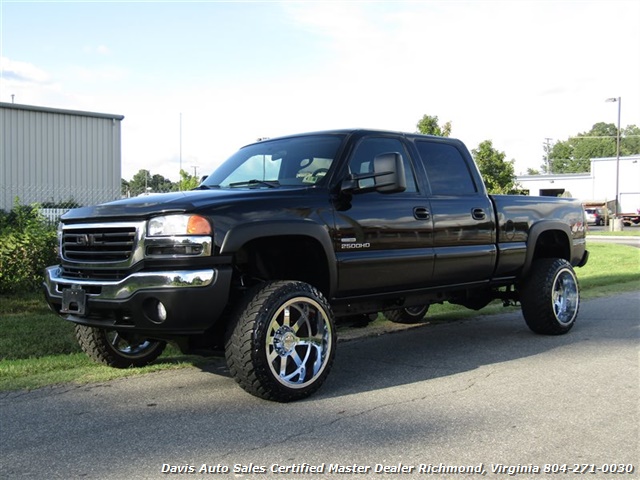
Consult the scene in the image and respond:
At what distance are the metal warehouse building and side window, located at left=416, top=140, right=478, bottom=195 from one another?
11769mm

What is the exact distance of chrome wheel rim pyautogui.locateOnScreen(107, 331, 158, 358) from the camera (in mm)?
Answer: 5473

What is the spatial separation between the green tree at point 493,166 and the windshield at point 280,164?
806 inches

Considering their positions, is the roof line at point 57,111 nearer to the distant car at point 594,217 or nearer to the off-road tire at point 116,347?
the off-road tire at point 116,347

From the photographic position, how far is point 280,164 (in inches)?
222

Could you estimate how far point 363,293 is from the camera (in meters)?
5.32

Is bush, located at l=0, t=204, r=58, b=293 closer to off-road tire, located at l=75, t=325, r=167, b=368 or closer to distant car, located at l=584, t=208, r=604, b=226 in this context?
off-road tire, located at l=75, t=325, r=167, b=368

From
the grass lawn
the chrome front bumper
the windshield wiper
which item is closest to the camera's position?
the chrome front bumper

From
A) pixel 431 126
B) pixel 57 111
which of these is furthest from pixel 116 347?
pixel 431 126

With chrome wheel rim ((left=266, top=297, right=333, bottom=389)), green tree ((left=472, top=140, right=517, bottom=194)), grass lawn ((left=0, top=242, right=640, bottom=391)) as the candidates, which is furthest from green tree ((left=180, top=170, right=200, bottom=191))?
green tree ((left=472, top=140, right=517, bottom=194))

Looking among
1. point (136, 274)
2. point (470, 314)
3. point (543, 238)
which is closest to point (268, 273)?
point (136, 274)

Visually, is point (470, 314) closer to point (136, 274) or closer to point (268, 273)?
point (268, 273)

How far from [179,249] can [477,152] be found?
2295cm

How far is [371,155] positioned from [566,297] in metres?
3.06

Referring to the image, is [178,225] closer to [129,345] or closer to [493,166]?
[129,345]
